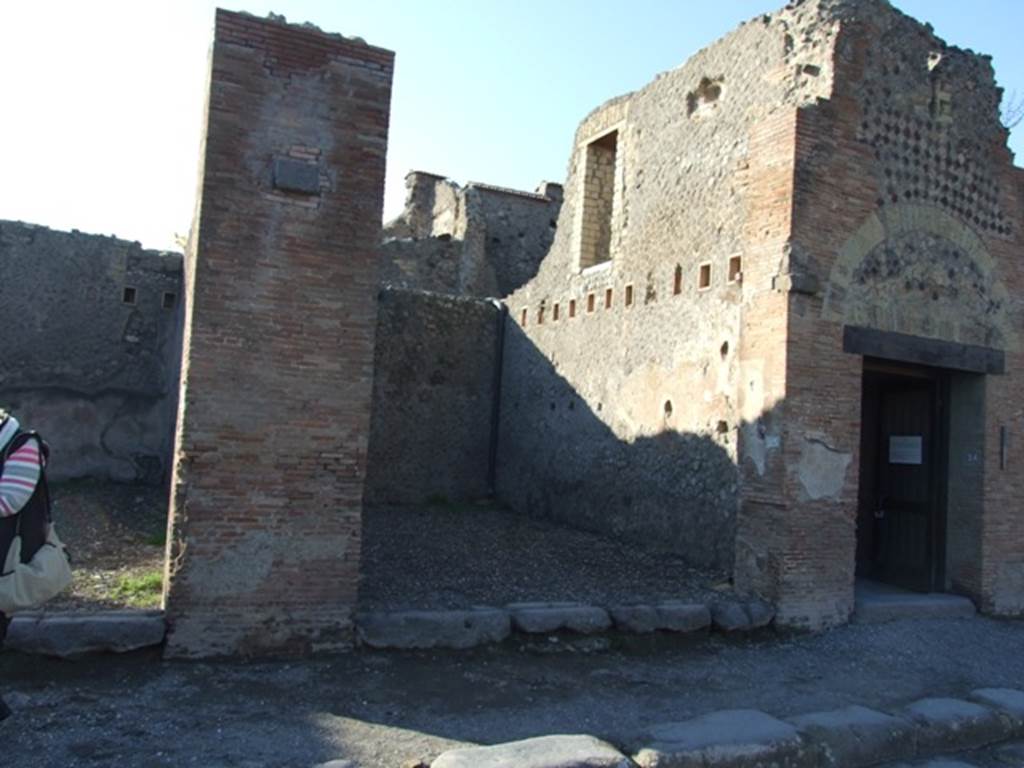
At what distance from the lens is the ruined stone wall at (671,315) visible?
727 centimetres

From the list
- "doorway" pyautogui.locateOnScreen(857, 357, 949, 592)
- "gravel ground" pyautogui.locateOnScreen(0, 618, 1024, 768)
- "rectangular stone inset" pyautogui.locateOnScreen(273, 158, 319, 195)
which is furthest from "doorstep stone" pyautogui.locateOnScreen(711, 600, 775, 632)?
"rectangular stone inset" pyautogui.locateOnScreen(273, 158, 319, 195)

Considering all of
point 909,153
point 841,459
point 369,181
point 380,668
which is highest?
point 909,153

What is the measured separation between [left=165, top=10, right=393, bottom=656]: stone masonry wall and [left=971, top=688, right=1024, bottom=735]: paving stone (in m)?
3.91

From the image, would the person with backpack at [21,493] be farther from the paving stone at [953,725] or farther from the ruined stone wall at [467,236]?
the ruined stone wall at [467,236]

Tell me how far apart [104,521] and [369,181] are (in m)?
4.73

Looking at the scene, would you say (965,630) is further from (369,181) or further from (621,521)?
(369,181)

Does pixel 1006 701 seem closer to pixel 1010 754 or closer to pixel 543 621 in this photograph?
pixel 1010 754

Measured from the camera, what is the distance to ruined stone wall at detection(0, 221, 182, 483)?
9.59 m

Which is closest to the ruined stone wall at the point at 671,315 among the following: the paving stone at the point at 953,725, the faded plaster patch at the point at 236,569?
the paving stone at the point at 953,725

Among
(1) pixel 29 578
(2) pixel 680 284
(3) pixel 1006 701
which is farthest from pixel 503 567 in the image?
(1) pixel 29 578

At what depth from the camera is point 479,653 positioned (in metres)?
5.52

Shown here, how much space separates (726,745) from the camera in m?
4.18

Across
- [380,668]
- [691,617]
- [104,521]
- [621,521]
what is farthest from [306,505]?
[621,521]

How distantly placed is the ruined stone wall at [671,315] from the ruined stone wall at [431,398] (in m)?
0.63
